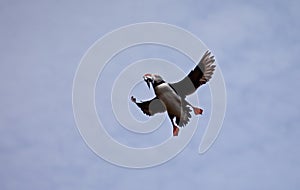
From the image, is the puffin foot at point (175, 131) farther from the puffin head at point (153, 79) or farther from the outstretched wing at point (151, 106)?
the puffin head at point (153, 79)

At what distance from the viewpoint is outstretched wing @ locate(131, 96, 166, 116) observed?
3516 cm

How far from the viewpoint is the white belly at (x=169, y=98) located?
34000 mm

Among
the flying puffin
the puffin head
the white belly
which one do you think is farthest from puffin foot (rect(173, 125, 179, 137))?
the puffin head

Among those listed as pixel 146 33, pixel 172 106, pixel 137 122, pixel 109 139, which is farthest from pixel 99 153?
pixel 146 33

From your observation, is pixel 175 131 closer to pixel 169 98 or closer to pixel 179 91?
pixel 169 98

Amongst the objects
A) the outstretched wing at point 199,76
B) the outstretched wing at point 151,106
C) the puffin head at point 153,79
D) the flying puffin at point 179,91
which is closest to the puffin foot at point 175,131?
the flying puffin at point 179,91

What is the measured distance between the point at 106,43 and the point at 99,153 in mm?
7872

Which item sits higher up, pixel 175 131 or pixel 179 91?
pixel 179 91

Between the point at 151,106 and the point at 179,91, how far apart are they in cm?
257

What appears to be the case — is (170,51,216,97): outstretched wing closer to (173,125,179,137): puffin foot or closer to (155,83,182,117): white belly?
(155,83,182,117): white belly

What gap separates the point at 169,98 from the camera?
3453 cm

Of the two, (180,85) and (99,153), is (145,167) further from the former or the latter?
(180,85)

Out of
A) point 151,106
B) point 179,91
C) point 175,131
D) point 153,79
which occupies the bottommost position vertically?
point 175,131

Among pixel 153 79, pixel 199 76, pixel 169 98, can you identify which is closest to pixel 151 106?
pixel 169 98
